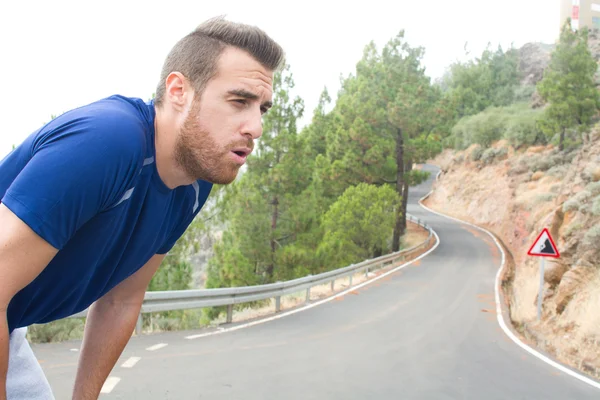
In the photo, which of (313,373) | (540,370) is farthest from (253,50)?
(540,370)

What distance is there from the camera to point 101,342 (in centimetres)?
205

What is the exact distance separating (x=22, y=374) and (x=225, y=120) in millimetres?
1118

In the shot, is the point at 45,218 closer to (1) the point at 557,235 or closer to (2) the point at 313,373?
(2) the point at 313,373

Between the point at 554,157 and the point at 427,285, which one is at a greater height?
the point at 554,157

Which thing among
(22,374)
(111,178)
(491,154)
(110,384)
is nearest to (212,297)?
(110,384)

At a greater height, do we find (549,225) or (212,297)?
(212,297)

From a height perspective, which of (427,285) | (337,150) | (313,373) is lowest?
(427,285)

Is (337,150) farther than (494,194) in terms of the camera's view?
No

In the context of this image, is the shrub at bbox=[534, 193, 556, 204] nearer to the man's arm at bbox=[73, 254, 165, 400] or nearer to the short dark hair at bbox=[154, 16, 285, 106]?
the man's arm at bbox=[73, 254, 165, 400]

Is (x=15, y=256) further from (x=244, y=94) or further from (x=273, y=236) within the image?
(x=273, y=236)

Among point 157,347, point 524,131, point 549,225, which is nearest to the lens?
point 157,347

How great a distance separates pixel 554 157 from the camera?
43719mm

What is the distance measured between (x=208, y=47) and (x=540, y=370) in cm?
Result: 846

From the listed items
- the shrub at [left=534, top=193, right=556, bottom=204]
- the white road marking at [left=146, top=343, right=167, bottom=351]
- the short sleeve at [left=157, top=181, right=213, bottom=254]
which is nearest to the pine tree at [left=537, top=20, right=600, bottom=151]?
the shrub at [left=534, top=193, right=556, bottom=204]
